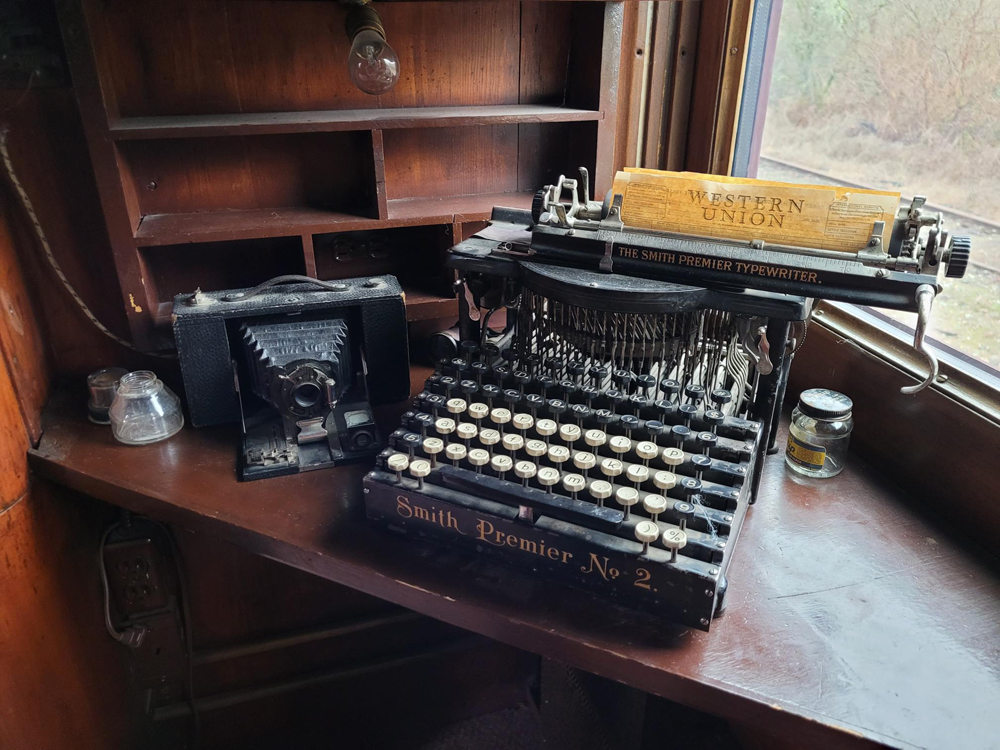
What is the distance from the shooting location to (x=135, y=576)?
1.74 metres

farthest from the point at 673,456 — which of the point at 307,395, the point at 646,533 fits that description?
the point at 307,395

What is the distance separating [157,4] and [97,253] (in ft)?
1.68

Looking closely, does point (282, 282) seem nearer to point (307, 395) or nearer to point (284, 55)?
point (307, 395)

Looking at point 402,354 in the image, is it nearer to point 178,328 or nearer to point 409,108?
point 178,328

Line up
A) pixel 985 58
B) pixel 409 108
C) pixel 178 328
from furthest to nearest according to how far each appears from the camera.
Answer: pixel 409 108, pixel 178 328, pixel 985 58

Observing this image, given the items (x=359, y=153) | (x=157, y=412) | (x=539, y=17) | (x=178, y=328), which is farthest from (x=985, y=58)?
(x=157, y=412)

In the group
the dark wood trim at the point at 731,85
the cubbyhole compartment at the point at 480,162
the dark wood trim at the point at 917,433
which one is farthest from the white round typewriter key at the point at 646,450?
the dark wood trim at the point at 731,85

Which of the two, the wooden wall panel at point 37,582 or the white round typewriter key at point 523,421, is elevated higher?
the white round typewriter key at point 523,421

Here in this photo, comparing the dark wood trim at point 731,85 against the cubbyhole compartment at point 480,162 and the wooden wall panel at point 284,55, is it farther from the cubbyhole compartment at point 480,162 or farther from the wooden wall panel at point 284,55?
the wooden wall panel at point 284,55

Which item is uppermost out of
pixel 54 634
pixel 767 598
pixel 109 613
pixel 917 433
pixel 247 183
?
pixel 247 183

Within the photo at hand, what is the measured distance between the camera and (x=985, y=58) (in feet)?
4.11

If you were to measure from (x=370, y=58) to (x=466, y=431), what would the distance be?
703 millimetres

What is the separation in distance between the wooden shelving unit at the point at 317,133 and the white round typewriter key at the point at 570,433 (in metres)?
0.62

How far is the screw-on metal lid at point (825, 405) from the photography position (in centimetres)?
127
